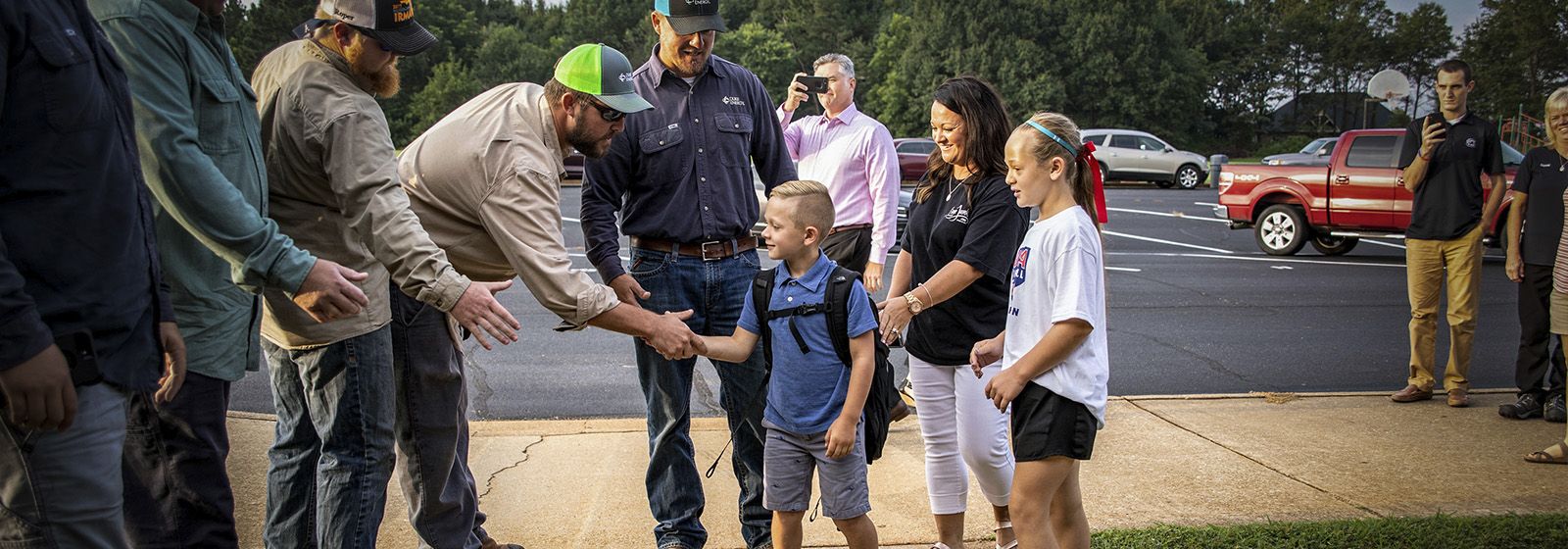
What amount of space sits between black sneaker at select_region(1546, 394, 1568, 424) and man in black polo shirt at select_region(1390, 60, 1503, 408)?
0.44 metres

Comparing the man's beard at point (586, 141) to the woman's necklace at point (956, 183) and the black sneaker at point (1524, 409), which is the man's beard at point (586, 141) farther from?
the black sneaker at point (1524, 409)

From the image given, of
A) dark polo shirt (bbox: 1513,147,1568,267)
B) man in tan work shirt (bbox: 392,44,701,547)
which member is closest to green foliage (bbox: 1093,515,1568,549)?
man in tan work shirt (bbox: 392,44,701,547)

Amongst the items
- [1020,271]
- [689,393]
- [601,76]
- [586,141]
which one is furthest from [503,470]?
[1020,271]

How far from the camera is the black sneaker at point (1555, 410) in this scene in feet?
21.2

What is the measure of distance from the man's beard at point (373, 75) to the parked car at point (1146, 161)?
2995 centimetres

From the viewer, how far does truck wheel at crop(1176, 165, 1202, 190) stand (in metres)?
32.0

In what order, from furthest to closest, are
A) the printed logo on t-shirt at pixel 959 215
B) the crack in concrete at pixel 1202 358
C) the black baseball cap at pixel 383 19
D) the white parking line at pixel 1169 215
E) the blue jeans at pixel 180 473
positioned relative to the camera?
the white parking line at pixel 1169 215
the crack in concrete at pixel 1202 358
the printed logo on t-shirt at pixel 959 215
the black baseball cap at pixel 383 19
the blue jeans at pixel 180 473

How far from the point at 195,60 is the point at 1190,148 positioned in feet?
194

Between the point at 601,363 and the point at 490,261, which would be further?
the point at 601,363

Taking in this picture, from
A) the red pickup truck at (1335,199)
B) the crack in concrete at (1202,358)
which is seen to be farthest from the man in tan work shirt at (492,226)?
the red pickup truck at (1335,199)

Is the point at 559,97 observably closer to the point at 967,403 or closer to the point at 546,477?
the point at 967,403

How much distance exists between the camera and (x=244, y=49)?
3397 centimetres

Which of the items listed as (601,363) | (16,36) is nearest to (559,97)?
(16,36)

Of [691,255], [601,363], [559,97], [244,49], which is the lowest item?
[601,363]
